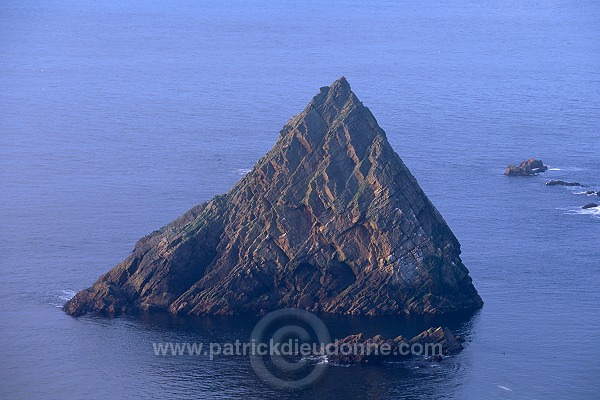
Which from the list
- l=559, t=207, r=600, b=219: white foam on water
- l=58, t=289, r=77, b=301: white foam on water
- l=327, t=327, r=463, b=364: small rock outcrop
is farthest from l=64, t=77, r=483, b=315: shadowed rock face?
l=559, t=207, r=600, b=219: white foam on water

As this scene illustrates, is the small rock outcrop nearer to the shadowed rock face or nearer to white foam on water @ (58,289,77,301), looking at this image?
the shadowed rock face

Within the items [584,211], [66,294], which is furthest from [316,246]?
[584,211]

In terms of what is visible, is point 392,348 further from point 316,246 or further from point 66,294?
point 66,294

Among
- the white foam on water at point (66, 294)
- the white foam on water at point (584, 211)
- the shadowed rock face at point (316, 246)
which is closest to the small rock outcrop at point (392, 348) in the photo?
the shadowed rock face at point (316, 246)

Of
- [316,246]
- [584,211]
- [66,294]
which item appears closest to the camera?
[316,246]

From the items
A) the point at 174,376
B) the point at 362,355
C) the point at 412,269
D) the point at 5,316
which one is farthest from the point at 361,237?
the point at 5,316

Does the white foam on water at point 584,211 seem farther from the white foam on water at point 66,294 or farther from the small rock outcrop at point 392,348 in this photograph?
the white foam on water at point 66,294

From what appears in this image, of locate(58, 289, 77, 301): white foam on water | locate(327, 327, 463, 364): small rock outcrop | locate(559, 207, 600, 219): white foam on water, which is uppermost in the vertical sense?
locate(559, 207, 600, 219): white foam on water

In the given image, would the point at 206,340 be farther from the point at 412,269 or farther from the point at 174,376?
the point at 412,269
